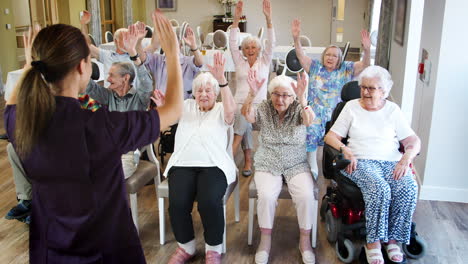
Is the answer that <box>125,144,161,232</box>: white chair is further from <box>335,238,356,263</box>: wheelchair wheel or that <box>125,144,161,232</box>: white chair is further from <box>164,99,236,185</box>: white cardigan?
<box>335,238,356,263</box>: wheelchair wheel

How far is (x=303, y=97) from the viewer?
295 cm

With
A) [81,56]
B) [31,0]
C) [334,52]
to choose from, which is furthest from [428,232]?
[31,0]

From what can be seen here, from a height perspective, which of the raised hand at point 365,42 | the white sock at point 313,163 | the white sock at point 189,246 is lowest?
the white sock at point 189,246

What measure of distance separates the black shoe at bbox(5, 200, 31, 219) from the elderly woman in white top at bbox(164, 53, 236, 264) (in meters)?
1.21

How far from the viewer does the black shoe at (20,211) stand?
11.4ft

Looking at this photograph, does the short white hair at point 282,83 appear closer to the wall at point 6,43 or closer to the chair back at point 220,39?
the chair back at point 220,39

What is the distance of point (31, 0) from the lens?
34.2 ft

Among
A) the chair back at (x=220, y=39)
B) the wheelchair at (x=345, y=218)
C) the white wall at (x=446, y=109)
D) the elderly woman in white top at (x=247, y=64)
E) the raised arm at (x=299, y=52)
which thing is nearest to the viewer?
the wheelchair at (x=345, y=218)

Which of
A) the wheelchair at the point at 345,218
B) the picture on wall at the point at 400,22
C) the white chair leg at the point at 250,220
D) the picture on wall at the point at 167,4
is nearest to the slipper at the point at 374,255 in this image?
the wheelchair at the point at 345,218

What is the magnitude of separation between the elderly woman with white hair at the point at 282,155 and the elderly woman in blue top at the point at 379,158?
0.25 meters

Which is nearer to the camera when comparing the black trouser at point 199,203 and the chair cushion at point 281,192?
the black trouser at point 199,203

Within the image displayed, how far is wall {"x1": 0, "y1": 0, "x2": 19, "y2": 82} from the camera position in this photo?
27.7 ft

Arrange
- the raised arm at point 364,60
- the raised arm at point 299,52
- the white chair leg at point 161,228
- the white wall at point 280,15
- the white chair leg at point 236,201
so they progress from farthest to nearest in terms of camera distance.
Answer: the white wall at point 280,15
the raised arm at point 299,52
the raised arm at point 364,60
the white chair leg at point 236,201
the white chair leg at point 161,228

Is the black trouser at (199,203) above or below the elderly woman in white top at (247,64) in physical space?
below
